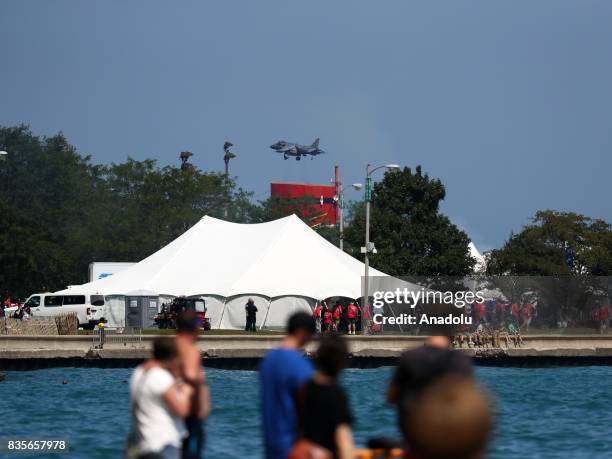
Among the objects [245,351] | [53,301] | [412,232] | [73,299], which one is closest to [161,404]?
[245,351]

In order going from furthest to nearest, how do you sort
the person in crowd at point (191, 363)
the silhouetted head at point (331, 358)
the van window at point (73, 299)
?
1. the van window at point (73, 299)
2. the person in crowd at point (191, 363)
3. the silhouetted head at point (331, 358)

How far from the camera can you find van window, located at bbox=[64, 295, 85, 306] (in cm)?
5662

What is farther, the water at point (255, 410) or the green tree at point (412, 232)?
the green tree at point (412, 232)

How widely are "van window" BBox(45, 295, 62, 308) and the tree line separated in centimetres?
1772

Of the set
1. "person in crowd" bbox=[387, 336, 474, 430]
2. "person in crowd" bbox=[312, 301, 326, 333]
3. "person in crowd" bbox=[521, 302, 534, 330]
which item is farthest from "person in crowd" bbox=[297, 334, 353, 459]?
"person in crowd" bbox=[312, 301, 326, 333]

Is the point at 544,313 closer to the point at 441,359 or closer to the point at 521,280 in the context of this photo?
the point at 521,280

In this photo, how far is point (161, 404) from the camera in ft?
28.6

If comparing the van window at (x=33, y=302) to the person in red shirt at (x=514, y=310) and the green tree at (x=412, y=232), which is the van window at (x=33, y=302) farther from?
the person in red shirt at (x=514, y=310)

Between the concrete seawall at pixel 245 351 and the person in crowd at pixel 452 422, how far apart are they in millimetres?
35818

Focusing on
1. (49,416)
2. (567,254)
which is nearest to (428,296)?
(49,416)

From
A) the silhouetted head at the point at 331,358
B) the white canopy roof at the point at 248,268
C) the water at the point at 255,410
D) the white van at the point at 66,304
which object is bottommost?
the water at the point at 255,410

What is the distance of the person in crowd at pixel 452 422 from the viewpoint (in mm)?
3314

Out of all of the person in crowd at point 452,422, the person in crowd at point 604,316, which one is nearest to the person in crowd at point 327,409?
the person in crowd at point 452,422

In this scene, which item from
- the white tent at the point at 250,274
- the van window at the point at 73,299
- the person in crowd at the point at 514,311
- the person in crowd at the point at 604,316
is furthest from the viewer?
the van window at the point at 73,299
